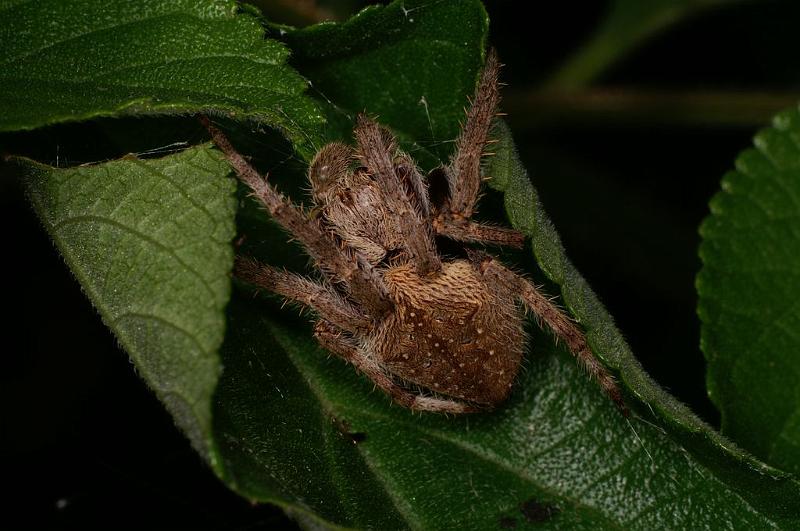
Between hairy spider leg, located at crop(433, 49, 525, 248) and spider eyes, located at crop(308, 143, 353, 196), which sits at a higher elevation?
hairy spider leg, located at crop(433, 49, 525, 248)

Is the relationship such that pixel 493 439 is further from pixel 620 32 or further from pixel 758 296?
pixel 620 32

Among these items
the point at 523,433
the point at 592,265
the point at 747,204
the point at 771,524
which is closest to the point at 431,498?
the point at 523,433

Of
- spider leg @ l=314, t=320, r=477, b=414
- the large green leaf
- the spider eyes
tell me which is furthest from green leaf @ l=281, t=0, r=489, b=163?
spider leg @ l=314, t=320, r=477, b=414

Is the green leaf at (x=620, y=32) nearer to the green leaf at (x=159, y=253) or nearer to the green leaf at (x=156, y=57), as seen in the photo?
the green leaf at (x=156, y=57)

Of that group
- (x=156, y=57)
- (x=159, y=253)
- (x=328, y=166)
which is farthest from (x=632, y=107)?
(x=159, y=253)

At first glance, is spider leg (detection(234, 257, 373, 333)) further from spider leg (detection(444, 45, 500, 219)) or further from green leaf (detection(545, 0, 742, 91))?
green leaf (detection(545, 0, 742, 91))

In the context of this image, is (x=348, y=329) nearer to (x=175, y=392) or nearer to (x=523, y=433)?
(x=523, y=433)

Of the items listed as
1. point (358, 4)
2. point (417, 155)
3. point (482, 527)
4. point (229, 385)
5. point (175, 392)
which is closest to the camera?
point (175, 392)

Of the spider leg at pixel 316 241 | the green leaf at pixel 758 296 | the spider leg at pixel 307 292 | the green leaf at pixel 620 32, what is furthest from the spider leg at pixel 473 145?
the green leaf at pixel 620 32
